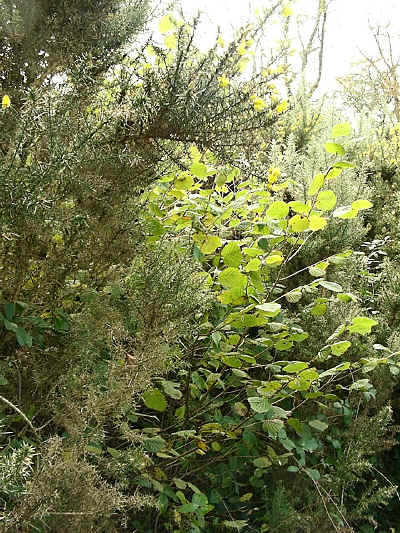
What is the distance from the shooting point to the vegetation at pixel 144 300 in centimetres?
136

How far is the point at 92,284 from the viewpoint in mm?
1682

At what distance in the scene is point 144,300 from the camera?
4.93 ft

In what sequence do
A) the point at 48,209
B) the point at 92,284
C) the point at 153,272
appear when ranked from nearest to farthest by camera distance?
the point at 48,209, the point at 153,272, the point at 92,284

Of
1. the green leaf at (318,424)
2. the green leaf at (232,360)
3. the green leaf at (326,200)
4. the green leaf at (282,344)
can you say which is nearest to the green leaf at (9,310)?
the green leaf at (232,360)

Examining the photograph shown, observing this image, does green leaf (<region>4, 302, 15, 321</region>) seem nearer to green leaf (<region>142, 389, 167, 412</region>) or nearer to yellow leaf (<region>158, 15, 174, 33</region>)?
green leaf (<region>142, 389, 167, 412</region>)

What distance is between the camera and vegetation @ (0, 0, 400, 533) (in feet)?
4.47

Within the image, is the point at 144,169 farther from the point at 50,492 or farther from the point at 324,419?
the point at 324,419

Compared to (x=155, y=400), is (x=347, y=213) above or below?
above

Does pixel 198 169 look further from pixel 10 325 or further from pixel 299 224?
pixel 10 325

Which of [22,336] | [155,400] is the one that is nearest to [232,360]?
[155,400]

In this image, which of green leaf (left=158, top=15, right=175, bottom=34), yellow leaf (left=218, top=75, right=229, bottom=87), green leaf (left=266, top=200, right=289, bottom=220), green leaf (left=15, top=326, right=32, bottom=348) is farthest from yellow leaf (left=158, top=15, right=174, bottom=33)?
green leaf (left=15, top=326, right=32, bottom=348)

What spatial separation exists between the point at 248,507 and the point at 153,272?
58.8 inches

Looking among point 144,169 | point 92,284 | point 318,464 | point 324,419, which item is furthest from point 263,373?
point 144,169

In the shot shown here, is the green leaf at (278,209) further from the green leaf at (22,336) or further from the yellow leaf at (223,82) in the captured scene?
the green leaf at (22,336)
